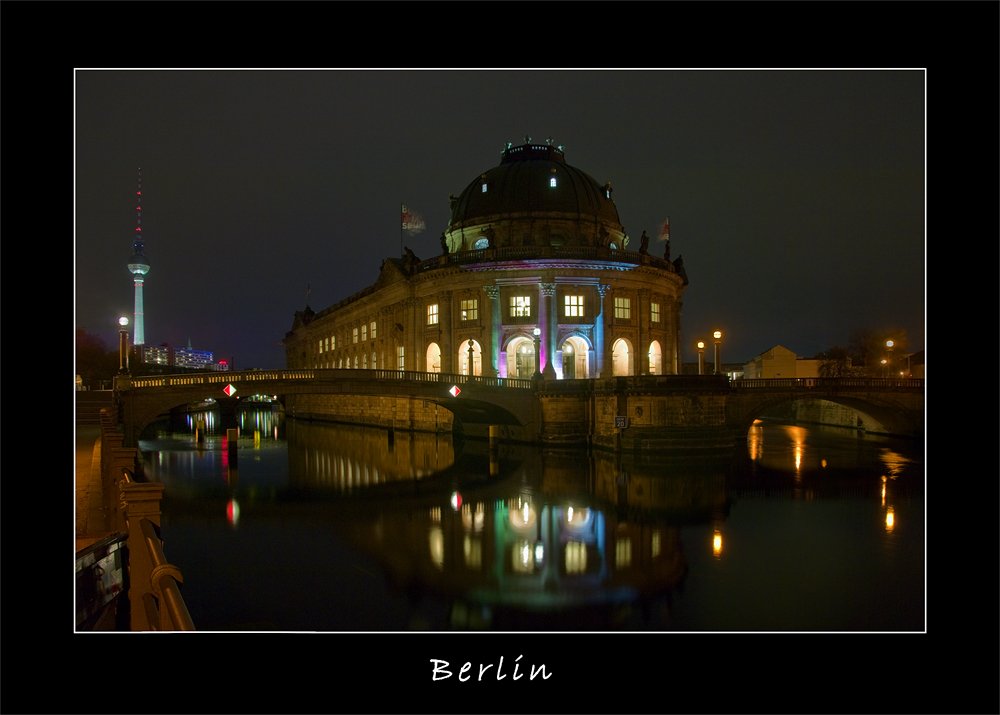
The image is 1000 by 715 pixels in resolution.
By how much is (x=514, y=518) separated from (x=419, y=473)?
11.2m

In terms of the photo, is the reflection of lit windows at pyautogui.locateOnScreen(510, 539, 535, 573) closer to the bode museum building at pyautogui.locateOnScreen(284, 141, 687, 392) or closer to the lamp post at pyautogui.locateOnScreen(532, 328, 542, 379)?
the bode museum building at pyautogui.locateOnScreen(284, 141, 687, 392)

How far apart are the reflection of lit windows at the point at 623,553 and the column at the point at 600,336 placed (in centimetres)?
2848

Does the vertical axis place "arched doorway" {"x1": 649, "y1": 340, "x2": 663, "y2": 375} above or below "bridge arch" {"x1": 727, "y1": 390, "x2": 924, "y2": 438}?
above

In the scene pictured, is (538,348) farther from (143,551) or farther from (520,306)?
(143,551)

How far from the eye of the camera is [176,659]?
734 cm

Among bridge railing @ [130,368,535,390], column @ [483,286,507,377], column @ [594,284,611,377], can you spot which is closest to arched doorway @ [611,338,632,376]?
column @ [594,284,611,377]

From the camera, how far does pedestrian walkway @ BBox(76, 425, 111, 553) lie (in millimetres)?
13102

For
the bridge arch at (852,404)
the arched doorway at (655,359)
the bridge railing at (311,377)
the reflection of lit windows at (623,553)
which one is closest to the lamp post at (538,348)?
the bridge railing at (311,377)

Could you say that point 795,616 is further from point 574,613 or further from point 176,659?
point 176,659

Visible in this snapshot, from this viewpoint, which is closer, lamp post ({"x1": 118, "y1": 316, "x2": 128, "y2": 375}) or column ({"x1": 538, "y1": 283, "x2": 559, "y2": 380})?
lamp post ({"x1": 118, "y1": 316, "x2": 128, "y2": 375})

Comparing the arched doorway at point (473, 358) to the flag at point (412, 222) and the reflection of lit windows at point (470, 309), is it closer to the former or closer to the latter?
the reflection of lit windows at point (470, 309)

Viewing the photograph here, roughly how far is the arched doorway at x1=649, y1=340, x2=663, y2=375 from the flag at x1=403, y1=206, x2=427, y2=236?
19.6 m

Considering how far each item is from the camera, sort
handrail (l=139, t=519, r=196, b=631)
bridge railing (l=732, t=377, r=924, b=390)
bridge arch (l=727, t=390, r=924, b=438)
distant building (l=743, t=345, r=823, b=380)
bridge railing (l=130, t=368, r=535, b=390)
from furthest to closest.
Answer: distant building (l=743, t=345, r=823, b=380), bridge railing (l=732, t=377, r=924, b=390), bridge arch (l=727, t=390, r=924, b=438), bridge railing (l=130, t=368, r=535, b=390), handrail (l=139, t=519, r=196, b=631)

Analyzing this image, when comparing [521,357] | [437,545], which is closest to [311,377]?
[521,357]
